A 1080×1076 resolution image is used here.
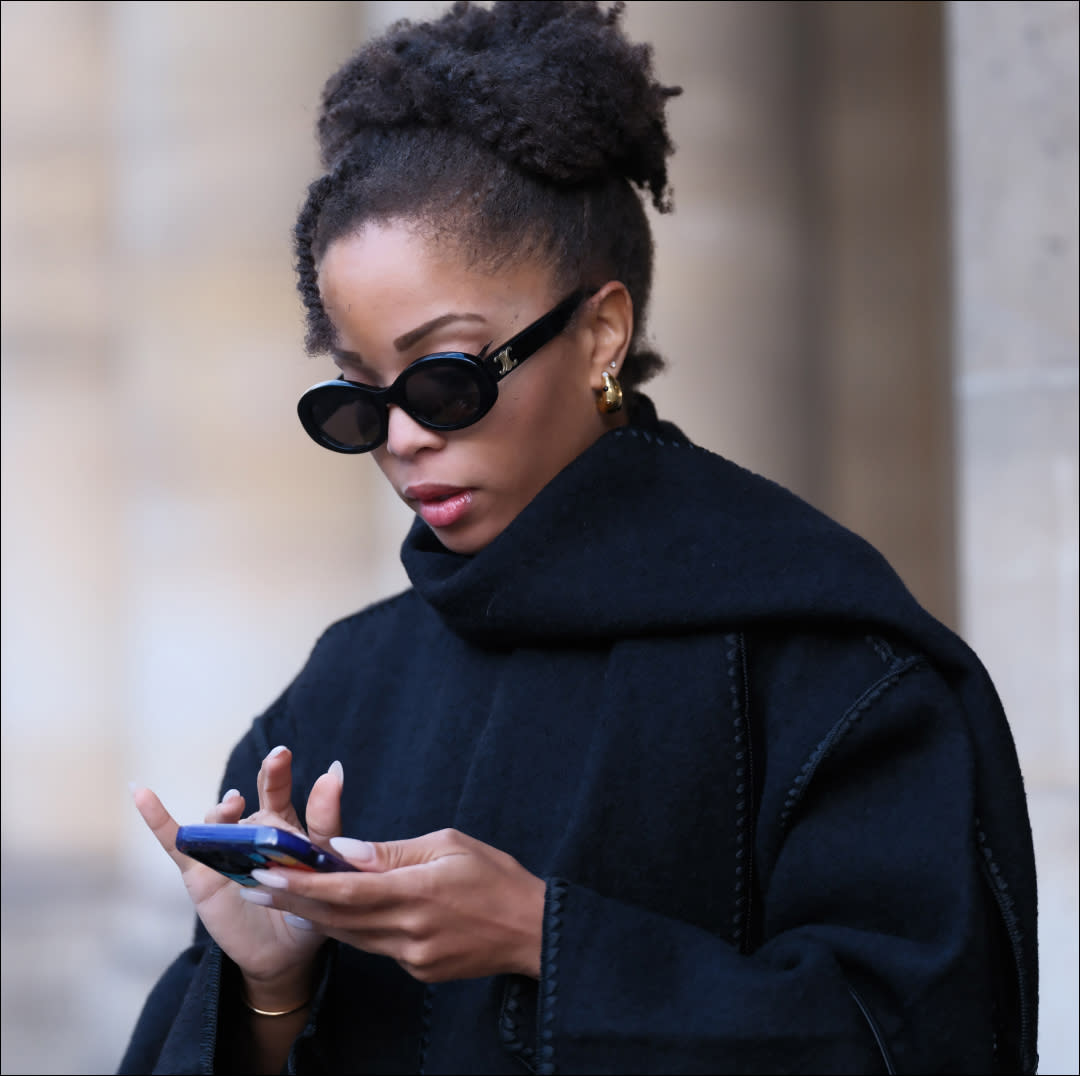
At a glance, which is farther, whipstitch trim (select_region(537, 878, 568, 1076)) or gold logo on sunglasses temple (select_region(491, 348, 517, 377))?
gold logo on sunglasses temple (select_region(491, 348, 517, 377))

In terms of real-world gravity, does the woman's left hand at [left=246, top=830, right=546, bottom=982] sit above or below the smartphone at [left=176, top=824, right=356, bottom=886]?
below

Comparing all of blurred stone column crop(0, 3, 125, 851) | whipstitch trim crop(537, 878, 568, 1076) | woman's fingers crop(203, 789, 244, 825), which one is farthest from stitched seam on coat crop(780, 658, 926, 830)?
blurred stone column crop(0, 3, 125, 851)

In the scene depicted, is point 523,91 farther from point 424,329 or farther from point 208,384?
point 208,384

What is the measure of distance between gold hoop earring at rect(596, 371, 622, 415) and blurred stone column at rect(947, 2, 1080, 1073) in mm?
1487

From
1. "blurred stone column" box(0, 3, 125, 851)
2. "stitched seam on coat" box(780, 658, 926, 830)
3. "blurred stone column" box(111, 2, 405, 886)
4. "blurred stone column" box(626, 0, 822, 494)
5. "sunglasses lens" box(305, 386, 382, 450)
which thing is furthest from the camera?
"blurred stone column" box(626, 0, 822, 494)

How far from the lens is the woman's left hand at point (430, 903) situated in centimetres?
124

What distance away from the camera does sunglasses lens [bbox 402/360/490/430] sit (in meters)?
1.50

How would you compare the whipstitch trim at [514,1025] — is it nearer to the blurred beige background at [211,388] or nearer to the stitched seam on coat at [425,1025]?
the stitched seam on coat at [425,1025]

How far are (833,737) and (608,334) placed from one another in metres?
0.54

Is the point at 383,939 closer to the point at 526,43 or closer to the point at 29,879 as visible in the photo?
the point at 526,43

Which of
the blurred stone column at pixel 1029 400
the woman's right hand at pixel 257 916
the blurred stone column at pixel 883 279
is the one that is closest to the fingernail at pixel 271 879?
the woman's right hand at pixel 257 916

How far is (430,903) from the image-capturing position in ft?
4.14

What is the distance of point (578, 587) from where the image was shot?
1598 millimetres

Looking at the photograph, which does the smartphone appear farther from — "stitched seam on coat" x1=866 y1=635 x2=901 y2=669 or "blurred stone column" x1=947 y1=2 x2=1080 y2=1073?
"blurred stone column" x1=947 y1=2 x2=1080 y2=1073
